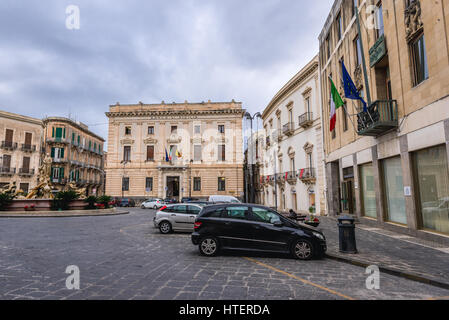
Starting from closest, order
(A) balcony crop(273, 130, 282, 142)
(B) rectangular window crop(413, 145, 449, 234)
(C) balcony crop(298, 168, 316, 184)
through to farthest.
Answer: (B) rectangular window crop(413, 145, 449, 234), (C) balcony crop(298, 168, 316, 184), (A) balcony crop(273, 130, 282, 142)

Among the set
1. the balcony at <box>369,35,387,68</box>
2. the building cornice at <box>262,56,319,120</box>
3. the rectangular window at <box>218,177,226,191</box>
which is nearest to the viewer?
the balcony at <box>369,35,387,68</box>

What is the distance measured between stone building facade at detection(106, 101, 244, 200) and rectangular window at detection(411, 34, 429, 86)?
107 feet

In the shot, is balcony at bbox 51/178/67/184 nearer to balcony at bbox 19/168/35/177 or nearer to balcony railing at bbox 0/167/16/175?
balcony at bbox 19/168/35/177

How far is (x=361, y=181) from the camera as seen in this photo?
1559 centimetres

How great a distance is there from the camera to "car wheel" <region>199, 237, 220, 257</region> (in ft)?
25.5

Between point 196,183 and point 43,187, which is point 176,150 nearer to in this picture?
point 196,183

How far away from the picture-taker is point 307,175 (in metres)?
23.8

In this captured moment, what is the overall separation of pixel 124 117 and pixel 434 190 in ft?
139

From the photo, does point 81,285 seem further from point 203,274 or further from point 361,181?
point 361,181

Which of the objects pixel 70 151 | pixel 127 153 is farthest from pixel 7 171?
pixel 127 153

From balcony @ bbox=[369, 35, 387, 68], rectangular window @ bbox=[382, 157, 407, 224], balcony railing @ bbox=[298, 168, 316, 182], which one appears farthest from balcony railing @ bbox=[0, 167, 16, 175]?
rectangular window @ bbox=[382, 157, 407, 224]
